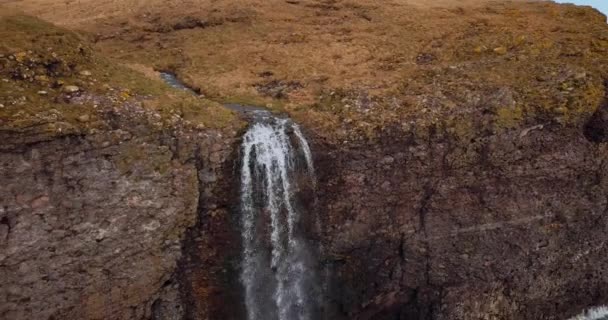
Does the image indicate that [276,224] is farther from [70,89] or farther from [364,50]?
[364,50]

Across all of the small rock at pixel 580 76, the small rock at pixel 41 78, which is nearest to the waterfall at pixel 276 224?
the small rock at pixel 41 78

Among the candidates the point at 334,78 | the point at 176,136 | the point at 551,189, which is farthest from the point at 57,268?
the point at 551,189

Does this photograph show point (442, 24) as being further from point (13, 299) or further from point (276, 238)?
point (13, 299)

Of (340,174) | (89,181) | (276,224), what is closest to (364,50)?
(340,174)

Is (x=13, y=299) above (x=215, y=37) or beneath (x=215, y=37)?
beneath

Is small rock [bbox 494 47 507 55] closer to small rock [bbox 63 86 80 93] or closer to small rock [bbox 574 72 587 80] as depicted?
small rock [bbox 574 72 587 80]

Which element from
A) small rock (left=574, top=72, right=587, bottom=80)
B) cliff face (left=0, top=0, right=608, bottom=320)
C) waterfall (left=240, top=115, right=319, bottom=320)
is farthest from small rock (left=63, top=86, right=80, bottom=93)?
small rock (left=574, top=72, right=587, bottom=80)
